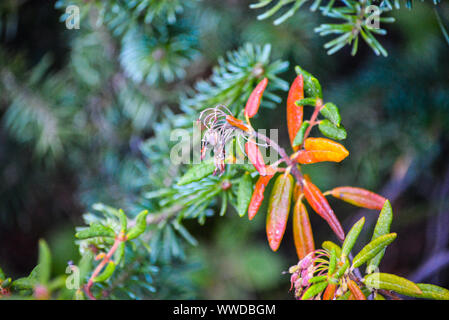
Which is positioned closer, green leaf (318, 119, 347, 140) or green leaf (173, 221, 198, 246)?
green leaf (318, 119, 347, 140)

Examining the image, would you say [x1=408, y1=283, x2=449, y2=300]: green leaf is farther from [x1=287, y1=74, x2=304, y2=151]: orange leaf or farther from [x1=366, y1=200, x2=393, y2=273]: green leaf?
[x1=287, y1=74, x2=304, y2=151]: orange leaf

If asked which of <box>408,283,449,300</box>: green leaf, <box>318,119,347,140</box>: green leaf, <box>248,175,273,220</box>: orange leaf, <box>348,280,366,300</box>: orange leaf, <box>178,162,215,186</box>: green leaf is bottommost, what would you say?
<box>408,283,449,300</box>: green leaf

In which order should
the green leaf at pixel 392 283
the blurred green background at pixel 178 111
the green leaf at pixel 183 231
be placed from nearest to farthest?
the green leaf at pixel 392 283, the green leaf at pixel 183 231, the blurred green background at pixel 178 111

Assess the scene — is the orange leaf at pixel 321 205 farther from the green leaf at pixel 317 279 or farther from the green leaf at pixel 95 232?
the green leaf at pixel 95 232

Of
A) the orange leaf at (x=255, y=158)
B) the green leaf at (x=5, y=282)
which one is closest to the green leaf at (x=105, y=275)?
the green leaf at (x=5, y=282)

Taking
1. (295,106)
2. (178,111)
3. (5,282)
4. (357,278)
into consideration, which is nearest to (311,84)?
(295,106)

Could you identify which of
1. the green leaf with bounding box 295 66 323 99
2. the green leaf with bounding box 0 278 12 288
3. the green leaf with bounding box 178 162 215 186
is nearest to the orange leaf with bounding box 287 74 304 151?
the green leaf with bounding box 295 66 323 99
